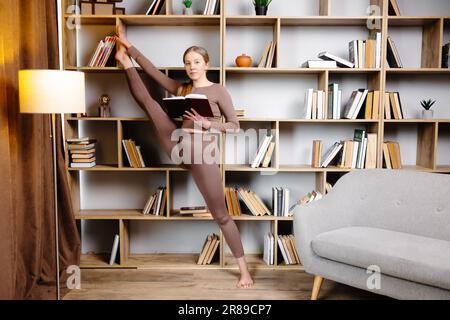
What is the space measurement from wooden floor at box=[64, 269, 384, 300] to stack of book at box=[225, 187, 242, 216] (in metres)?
0.44

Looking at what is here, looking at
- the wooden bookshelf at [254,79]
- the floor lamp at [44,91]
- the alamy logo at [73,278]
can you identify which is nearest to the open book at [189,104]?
the wooden bookshelf at [254,79]

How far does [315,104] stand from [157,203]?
56.6 inches

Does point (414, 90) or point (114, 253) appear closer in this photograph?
point (114, 253)

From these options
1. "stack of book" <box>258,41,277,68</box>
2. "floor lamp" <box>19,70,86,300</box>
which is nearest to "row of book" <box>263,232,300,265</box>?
"stack of book" <box>258,41,277,68</box>

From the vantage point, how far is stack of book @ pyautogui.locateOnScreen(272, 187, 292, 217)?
10.4ft

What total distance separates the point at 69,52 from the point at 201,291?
2061 millimetres

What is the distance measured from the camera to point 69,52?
3186 millimetres

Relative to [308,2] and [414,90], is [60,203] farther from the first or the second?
[414,90]

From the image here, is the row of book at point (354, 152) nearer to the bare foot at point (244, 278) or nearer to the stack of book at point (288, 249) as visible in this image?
the stack of book at point (288, 249)

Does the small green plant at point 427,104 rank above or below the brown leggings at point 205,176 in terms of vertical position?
above

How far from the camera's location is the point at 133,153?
10.3 ft

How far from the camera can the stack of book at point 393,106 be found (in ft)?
10.1

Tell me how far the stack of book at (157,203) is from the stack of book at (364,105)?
1547 millimetres
